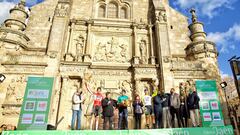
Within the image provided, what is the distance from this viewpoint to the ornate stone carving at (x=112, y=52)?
14.7m

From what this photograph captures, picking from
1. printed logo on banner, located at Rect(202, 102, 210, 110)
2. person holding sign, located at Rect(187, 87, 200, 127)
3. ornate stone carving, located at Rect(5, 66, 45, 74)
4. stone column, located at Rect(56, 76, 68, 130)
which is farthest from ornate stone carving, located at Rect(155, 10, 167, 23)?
ornate stone carving, located at Rect(5, 66, 45, 74)

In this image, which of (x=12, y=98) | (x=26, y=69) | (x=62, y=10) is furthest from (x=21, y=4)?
(x=12, y=98)

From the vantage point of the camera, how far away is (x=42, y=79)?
34.1ft

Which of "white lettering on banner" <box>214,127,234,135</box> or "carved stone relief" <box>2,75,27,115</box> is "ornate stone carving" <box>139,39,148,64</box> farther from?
"white lettering on banner" <box>214,127,234,135</box>

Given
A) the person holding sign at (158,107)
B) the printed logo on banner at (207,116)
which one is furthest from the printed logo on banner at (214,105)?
the person holding sign at (158,107)

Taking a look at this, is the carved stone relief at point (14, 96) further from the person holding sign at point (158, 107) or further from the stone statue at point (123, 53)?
the person holding sign at point (158, 107)

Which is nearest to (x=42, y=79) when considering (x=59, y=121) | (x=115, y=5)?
(x=59, y=121)

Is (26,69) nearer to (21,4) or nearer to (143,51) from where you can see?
(21,4)

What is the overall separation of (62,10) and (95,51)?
3.72 meters

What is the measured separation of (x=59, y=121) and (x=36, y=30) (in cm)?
708

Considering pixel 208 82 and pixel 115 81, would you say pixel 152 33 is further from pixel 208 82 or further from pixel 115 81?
pixel 208 82

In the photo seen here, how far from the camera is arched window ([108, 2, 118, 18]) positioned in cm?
1713

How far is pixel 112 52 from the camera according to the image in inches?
588

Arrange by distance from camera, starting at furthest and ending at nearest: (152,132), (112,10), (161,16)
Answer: (112,10)
(161,16)
(152,132)
